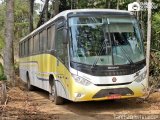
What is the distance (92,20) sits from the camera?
11883mm

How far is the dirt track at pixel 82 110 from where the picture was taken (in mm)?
10734

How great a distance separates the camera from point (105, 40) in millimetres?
11648

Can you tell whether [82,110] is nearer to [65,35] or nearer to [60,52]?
[60,52]

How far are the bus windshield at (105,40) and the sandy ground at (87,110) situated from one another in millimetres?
1453

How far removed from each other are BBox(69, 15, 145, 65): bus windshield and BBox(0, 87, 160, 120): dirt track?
1.45 m

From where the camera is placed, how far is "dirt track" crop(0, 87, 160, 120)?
1073cm

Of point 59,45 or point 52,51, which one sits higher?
point 59,45

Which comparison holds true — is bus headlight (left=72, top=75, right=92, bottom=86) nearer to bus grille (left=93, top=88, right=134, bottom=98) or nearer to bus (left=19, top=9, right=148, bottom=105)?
bus (left=19, top=9, right=148, bottom=105)

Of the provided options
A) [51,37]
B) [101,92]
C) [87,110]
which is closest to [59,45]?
[51,37]

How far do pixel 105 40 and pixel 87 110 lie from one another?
2231 millimetres

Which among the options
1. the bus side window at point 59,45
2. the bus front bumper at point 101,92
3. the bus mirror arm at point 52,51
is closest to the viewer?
the bus front bumper at point 101,92

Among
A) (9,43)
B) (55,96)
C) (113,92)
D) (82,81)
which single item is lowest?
(55,96)

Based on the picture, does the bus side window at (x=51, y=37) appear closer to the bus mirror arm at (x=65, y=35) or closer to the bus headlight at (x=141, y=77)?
the bus mirror arm at (x=65, y=35)

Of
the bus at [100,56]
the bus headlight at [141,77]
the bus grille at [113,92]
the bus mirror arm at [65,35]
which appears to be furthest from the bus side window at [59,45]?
the bus headlight at [141,77]
